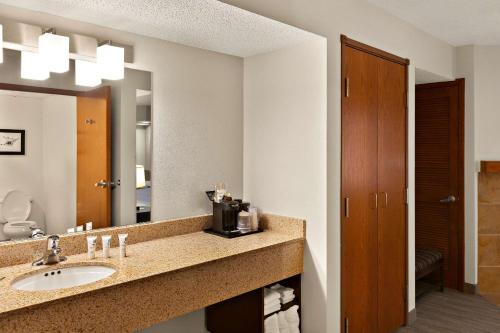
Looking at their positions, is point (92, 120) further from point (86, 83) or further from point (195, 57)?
point (195, 57)

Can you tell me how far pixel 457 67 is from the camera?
3912 millimetres

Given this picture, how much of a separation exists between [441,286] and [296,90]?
2.78m

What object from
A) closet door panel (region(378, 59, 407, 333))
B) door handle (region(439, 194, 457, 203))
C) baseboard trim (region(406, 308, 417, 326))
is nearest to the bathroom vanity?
closet door panel (region(378, 59, 407, 333))

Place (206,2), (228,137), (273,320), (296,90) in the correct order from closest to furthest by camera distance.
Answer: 1. (206,2)
2. (273,320)
3. (296,90)
4. (228,137)

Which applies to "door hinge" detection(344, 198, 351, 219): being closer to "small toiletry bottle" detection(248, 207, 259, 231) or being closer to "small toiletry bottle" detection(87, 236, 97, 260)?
"small toiletry bottle" detection(248, 207, 259, 231)

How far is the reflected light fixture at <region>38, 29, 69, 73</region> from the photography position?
189 centimetres

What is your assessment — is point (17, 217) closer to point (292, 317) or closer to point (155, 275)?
point (155, 275)

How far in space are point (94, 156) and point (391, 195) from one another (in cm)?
209

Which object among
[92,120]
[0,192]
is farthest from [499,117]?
[0,192]

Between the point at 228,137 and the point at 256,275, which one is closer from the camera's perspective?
the point at 256,275

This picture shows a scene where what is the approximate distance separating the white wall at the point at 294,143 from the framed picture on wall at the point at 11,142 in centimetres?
142

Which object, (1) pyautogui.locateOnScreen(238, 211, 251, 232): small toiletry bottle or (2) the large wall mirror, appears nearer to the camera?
(2) the large wall mirror

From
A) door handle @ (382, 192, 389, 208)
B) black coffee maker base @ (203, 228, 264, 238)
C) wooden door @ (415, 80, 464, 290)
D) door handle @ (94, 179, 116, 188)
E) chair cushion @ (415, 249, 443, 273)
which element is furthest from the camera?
wooden door @ (415, 80, 464, 290)

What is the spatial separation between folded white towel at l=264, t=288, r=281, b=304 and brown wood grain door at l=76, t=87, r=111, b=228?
3.30 ft
